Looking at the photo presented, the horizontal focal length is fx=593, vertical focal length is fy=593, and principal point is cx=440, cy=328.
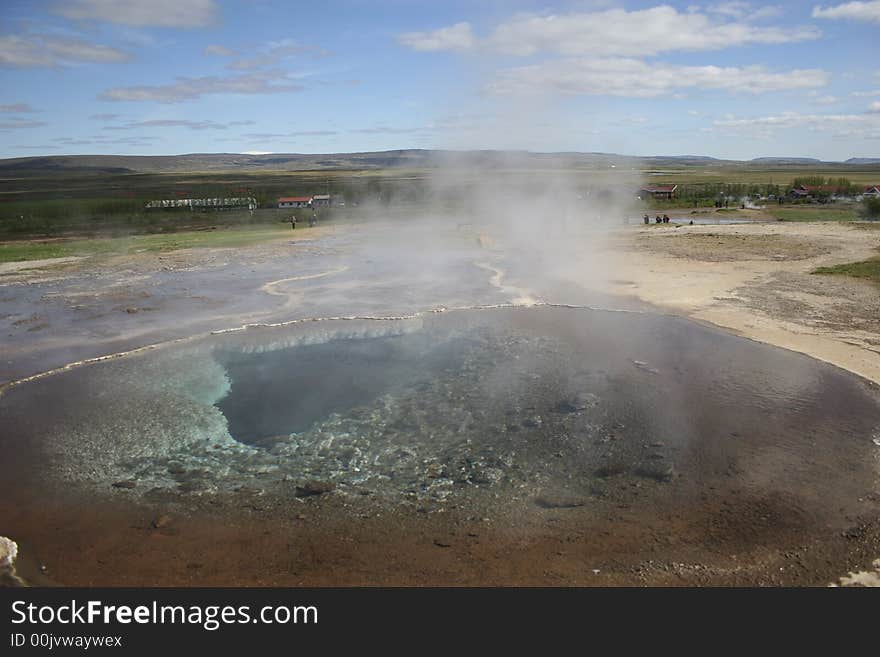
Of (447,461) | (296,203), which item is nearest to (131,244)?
(296,203)

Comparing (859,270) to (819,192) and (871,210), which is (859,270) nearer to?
(871,210)

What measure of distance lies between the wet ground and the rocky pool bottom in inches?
0.9

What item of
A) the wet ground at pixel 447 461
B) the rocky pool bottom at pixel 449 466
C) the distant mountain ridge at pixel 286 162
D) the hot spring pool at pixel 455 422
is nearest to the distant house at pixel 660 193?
the distant mountain ridge at pixel 286 162

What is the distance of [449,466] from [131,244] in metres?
21.0

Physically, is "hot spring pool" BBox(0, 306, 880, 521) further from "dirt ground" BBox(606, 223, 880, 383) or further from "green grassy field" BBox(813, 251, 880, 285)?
"green grassy field" BBox(813, 251, 880, 285)

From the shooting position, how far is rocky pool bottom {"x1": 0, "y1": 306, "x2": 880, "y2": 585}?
426cm

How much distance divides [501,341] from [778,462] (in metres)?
4.38

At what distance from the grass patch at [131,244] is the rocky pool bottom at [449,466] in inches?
552

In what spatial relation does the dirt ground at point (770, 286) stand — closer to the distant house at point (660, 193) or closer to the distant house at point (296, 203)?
the distant house at point (660, 193)

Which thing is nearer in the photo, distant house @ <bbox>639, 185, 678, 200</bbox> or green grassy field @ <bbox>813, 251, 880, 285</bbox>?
green grassy field @ <bbox>813, 251, 880, 285</bbox>

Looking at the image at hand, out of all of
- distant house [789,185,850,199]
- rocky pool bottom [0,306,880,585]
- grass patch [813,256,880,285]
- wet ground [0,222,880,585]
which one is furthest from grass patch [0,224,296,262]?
distant house [789,185,850,199]

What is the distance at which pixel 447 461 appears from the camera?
559 centimetres

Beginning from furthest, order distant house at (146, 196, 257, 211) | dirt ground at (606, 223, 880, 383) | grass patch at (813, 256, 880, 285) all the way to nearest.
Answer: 1. distant house at (146, 196, 257, 211)
2. grass patch at (813, 256, 880, 285)
3. dirt ground at (606, 223, 880, 383)
